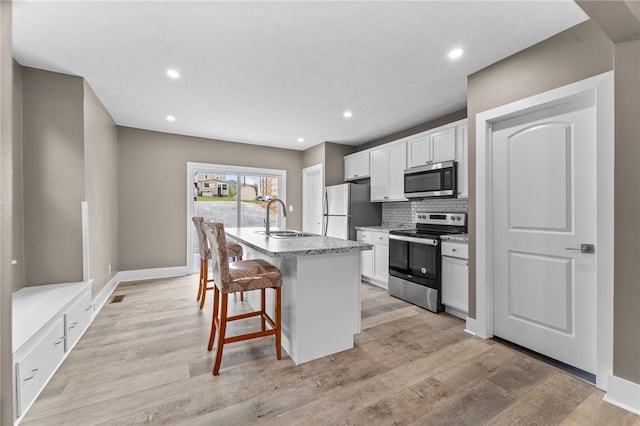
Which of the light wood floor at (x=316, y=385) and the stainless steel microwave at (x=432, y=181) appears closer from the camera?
the light wood floor at (x=316, y=385)

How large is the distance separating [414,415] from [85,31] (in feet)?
11.4

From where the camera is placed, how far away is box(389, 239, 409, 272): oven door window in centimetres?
352

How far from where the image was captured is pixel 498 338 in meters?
2.50

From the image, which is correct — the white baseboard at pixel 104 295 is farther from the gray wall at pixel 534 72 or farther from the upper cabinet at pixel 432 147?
the upper cabinet at pixel 432 147

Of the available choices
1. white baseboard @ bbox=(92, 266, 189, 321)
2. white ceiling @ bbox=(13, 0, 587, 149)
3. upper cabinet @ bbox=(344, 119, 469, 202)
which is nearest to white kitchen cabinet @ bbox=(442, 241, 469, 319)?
upper cabinet @ bbox=(344, 119, 469, 202)

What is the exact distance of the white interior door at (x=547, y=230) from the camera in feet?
6.40

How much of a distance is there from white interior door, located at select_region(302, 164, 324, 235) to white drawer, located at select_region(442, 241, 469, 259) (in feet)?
8.61

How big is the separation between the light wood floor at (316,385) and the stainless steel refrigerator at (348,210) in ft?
7.30

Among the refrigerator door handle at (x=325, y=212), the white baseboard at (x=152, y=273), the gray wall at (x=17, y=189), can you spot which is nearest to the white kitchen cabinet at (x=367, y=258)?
the refrigerator door handle at (x=325, y=212)

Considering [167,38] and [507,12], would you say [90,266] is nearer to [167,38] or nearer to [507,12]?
[167,38]

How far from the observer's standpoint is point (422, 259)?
10.8ft

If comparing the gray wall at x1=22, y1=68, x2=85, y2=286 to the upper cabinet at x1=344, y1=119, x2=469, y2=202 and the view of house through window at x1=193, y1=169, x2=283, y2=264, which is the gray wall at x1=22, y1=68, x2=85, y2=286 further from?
the upper cabinet at x1=344, y1=119, x2=469, y2=202

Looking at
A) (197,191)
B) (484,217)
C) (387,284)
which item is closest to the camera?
(484,217)

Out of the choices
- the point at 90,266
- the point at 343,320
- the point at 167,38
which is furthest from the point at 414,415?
the point at 90,266
